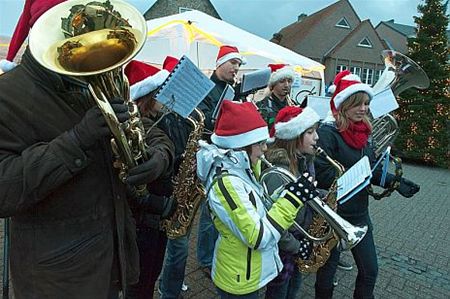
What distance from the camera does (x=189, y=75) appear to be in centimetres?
236

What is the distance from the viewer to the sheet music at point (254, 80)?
3861 mm

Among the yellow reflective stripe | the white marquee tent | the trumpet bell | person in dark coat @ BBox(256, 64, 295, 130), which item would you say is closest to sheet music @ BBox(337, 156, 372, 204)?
the yellow reflective stripe

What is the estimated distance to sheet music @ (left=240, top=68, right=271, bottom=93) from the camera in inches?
152

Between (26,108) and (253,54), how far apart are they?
19.9 ft

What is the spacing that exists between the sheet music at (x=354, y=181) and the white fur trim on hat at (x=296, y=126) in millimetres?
451

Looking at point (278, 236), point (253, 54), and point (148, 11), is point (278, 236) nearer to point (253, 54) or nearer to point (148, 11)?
point (253, 54)

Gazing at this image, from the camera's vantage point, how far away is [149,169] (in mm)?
1507

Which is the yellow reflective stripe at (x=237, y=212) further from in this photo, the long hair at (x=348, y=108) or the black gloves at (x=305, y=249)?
the long hair at (x=348, y=108)

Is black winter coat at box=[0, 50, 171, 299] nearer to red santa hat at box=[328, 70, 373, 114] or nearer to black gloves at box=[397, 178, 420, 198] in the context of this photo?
red santa hat at box=[328, 70, 373, 114]

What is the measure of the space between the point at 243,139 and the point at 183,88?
1.85ft

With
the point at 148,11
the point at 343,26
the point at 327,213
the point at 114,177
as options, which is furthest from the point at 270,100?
the point at 343,26

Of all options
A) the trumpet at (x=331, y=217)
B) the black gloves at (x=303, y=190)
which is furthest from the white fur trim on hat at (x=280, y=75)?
the black gloves at (x=303, y=190)

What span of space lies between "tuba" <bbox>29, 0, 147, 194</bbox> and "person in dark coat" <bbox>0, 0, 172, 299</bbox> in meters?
0.06

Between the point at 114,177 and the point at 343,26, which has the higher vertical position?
the point at 114,177
